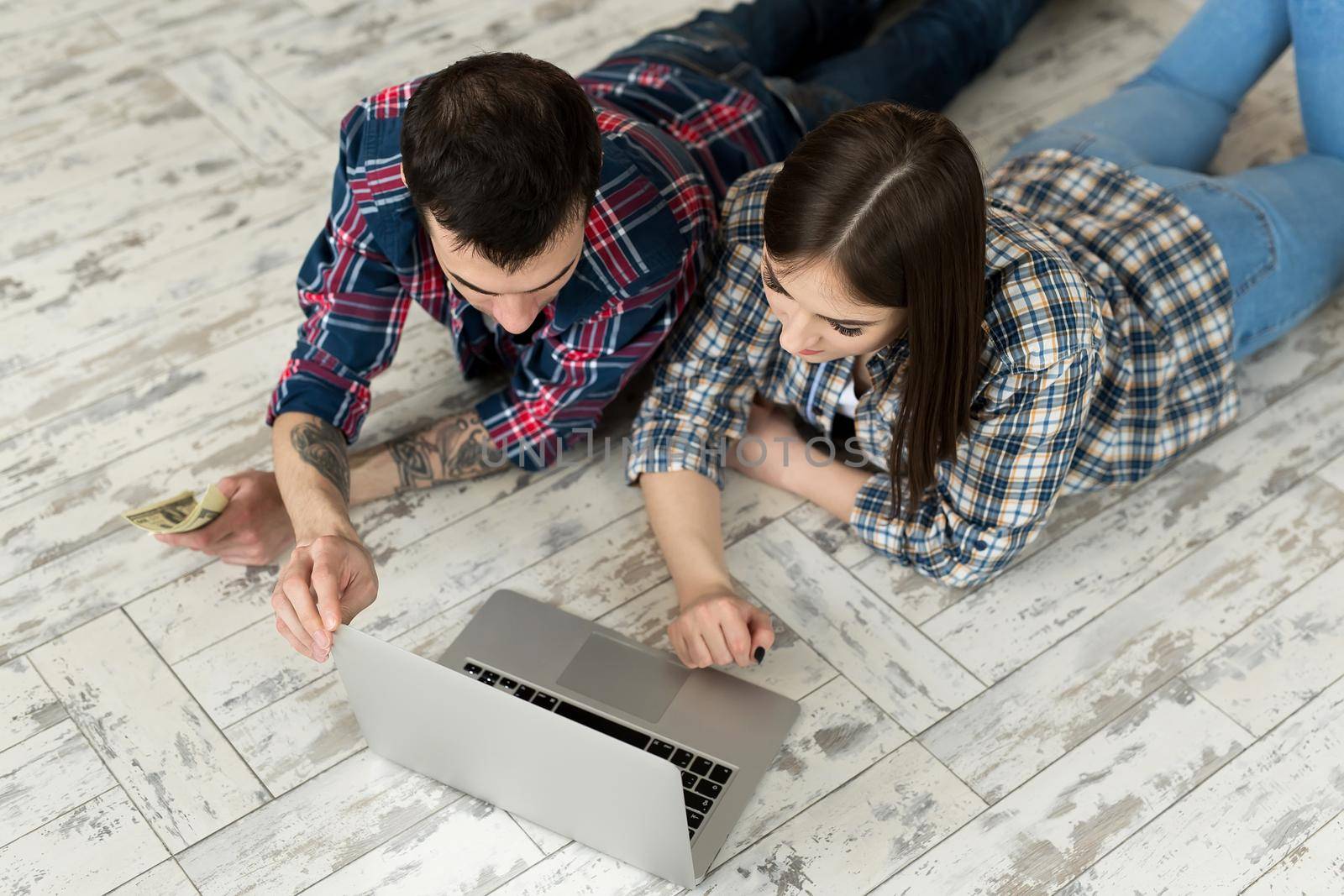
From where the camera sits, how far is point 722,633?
1242mm

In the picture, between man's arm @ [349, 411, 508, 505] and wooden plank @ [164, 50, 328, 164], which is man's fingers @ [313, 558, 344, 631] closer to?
man's arm @ [349, 411, 508, 505]

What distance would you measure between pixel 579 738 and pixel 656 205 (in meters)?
0.55

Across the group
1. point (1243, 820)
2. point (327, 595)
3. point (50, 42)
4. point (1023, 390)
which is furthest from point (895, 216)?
point (50, 42)

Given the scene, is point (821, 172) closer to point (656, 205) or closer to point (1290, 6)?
point (656, 205)

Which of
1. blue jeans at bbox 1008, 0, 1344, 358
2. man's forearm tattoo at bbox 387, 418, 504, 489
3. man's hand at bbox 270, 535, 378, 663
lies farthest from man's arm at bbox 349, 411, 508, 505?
blue jeans at bbox 1008, 0, 1344, 358

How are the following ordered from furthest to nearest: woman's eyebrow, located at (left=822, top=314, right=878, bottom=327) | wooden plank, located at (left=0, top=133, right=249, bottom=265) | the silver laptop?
wooden plank, located at (left=0, top=133, right=249, bottom=265), woman's eyebrow, located at (left=822, top=314, right=878, bottom=327), the silver laptop

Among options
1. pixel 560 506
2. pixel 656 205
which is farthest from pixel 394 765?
pixel 656 205

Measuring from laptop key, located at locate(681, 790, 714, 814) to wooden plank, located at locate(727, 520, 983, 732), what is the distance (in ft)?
0.74

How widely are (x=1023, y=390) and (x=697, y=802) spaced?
19.5 inches

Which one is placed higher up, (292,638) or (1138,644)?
(292,638)

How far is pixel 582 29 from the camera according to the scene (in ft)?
7.30

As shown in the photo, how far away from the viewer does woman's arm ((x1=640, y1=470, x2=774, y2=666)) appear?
1241 mm

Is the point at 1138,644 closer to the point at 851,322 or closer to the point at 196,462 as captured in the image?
the point at 851,322

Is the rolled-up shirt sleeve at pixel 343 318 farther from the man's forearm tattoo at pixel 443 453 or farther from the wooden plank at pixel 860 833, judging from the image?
the wooden plank at pixel 860 833
